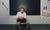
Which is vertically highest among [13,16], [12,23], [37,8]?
[37,8]

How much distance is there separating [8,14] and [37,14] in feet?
5.57

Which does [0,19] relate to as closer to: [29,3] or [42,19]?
[29,3]

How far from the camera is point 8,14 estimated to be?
21.1 feet

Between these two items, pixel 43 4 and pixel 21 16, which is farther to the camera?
pixel 43 4

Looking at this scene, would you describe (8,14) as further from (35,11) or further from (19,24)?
(19,24)

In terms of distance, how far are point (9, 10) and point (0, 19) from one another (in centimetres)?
75

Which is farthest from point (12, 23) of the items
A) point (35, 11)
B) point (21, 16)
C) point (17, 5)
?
point (21, 16)

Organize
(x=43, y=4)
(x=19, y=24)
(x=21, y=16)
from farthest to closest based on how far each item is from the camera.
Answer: (x=43, y=4) → (x=21, y=16) → (x=19, y=24)

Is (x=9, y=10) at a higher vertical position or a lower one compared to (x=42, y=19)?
higher

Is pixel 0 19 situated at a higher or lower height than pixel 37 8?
lower

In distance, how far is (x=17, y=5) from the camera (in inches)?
257

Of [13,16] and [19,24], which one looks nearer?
[19,24]

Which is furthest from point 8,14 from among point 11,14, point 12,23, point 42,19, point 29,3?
point 42,19

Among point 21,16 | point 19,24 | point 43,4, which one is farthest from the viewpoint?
point 43,4
